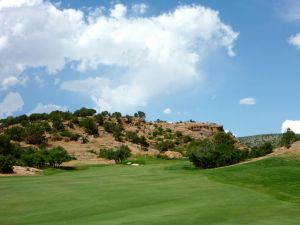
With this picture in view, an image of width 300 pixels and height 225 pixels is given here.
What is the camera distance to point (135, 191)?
1320 inches

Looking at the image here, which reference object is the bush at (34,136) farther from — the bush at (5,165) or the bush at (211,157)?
the bush at (211,157)

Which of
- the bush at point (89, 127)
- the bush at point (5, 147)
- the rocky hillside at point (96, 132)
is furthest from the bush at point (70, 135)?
the bush at point (5, 147)

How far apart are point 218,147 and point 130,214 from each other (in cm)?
4401

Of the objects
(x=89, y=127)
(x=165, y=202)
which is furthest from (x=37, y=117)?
(x=165, y=202)

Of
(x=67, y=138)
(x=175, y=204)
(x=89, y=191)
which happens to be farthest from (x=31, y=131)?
(x=175, y=204)

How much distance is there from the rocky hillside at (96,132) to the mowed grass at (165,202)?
64608mm

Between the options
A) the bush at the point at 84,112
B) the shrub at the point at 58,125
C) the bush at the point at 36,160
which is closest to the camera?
the bush at the point at 36,160

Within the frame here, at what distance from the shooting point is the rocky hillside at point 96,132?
11669 cm

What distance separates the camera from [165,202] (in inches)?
1112

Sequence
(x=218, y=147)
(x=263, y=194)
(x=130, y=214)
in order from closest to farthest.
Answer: (x=130, y=214)
(x=263, y=194)
(x=218, y=147)

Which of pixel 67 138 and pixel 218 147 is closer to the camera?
pixel 218 147

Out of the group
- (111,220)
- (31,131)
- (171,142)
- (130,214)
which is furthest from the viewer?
(171,142)

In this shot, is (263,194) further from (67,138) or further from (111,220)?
(67,138)

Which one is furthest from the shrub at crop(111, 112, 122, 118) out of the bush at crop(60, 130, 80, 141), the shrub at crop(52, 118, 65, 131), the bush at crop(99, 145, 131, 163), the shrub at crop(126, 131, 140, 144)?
the bush at crop(99, 145, 131, 163)
